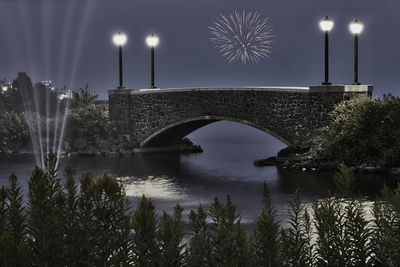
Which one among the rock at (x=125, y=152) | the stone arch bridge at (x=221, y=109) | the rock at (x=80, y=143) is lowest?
the rock at (x=125, y=152)

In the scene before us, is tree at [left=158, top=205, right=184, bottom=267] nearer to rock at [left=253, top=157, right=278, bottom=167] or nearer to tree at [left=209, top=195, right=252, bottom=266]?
tree at [left=209, top=195, right=252, bottom=266]

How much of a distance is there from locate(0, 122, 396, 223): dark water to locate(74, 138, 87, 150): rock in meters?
3.28

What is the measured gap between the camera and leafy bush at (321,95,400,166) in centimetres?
2198

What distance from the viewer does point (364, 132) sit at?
2273cm

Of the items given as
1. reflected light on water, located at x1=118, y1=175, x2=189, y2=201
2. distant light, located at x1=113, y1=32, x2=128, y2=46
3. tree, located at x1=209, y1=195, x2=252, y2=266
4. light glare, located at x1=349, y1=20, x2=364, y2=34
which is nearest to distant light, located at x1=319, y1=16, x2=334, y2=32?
light glare, located at x1=349, y1=20, x2=364, y2=34

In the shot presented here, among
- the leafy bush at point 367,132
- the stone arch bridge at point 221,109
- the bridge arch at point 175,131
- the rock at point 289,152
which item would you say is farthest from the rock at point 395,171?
the bridge arch at point 175,131

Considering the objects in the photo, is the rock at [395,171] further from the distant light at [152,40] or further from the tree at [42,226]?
the tree at [42,226]

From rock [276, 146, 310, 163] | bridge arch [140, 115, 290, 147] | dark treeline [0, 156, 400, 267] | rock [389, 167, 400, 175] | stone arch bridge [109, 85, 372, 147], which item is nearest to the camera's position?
dark treeline [0, 156, 400, 267]

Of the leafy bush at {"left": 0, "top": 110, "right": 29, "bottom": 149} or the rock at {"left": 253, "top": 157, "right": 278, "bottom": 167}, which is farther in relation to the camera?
the leafy bush at {"left": 0, "top": 110, "right": 29, "bottom": 149}

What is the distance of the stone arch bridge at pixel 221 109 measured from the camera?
2508 centimetres

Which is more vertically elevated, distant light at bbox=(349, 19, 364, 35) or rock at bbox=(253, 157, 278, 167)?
distant light at bbox=(349, 19, 364, 35)

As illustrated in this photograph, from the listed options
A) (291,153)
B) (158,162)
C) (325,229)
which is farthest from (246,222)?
(158,162)

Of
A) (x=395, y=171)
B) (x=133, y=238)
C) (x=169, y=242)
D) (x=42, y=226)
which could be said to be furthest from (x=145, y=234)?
(x=395, y=171)

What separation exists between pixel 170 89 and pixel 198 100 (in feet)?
7.61
